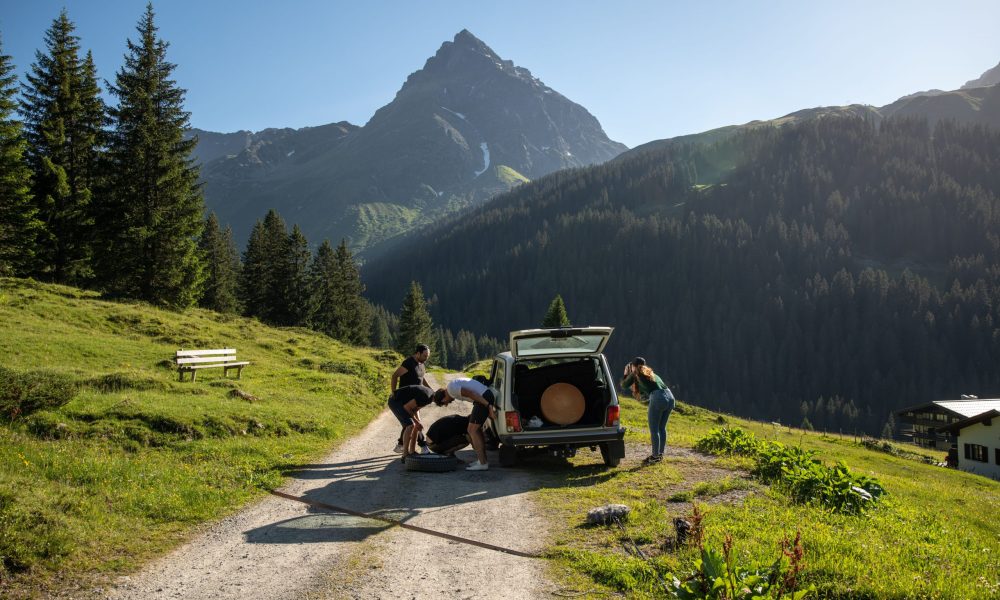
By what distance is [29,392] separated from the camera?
10.4 meters

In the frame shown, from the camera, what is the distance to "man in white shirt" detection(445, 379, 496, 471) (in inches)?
423

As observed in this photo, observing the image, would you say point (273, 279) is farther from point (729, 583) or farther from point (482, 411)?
point (729, 583)

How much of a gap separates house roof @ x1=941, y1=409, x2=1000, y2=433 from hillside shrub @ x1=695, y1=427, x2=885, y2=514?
49694mm

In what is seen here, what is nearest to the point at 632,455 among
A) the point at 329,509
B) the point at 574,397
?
the point at 574,397

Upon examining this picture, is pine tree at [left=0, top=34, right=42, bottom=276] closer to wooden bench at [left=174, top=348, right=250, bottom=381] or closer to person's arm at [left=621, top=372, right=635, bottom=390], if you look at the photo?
wooden bench at [left=174, top=348, right=250, bottom=381]

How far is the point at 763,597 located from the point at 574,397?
7064mm

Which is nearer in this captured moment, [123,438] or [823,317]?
[123,438]

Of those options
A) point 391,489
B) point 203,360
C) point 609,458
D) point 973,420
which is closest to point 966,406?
point 973,420

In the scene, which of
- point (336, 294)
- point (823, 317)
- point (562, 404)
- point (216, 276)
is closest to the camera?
point (562, 404)

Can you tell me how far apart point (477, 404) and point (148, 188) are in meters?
30.9

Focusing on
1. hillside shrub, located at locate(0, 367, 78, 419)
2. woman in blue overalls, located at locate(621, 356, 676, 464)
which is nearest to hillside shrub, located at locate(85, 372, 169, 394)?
hillside shrub, located at locate(0, 367, 78, 419)

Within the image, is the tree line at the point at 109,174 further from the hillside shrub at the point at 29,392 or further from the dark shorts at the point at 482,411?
the dark shorts at the point at 482,411

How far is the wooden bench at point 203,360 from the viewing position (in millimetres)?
18525

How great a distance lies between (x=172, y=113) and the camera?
34.0m
